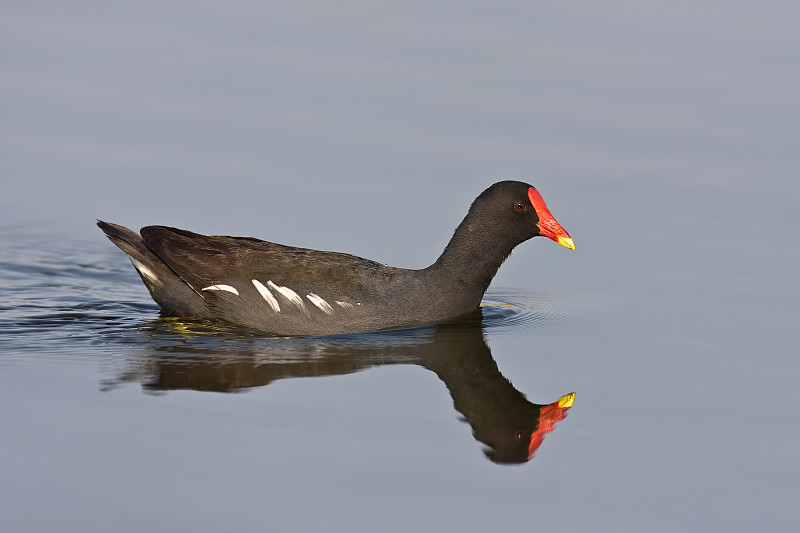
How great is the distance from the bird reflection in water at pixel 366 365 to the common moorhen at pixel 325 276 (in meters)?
0.14

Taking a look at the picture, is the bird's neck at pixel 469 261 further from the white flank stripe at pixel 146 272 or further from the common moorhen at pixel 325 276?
the white flank stripe at pixel 146 272

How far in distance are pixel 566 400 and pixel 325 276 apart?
233 centimetres

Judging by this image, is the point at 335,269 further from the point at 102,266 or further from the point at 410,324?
the point at 102,266

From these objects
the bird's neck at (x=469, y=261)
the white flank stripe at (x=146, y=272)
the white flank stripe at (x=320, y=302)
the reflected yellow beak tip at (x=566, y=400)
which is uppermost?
the bird's neck at (x=469, y=261)

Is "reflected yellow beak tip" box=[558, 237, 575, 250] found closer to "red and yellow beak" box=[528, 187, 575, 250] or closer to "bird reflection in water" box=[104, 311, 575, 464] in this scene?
"red and yellow beak" box=[528, 187, 575, 250]

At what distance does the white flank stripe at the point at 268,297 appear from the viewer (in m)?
8.16

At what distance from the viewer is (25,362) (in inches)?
280

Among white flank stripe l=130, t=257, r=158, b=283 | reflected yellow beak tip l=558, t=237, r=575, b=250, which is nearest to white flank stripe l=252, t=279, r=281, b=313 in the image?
white flank stripe l=130, t=257, r=158, b=283

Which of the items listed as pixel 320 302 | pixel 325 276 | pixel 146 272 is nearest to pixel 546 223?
pixel 325 276

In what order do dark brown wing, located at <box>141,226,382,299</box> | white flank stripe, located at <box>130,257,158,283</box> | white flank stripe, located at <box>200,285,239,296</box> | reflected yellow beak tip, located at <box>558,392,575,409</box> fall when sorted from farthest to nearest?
white flank stripe, located at <box>130,257,158,283</box> < white flank stripe, located at <box>200,285,239,296</box> < dark brown wing, located at <box>141,226,382,299</box> < reflected yellow beak tip, located at <box>558,392,575,409</box>

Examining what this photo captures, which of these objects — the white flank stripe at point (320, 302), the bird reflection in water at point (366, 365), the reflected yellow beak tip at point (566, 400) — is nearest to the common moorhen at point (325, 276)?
the white flank stripe at point (320, 302)

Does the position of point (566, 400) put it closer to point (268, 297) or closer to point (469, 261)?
point (469, 261)

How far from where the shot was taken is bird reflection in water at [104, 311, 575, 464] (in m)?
6.27

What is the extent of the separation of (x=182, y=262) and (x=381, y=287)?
1.59m
